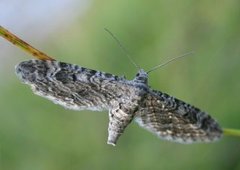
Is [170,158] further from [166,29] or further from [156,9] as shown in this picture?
[156,9]

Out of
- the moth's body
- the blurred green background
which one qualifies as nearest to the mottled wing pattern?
the moth's body

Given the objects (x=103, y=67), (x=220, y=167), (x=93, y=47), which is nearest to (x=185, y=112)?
(x=220, y=167)

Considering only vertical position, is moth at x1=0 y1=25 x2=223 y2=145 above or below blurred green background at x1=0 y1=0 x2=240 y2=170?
below

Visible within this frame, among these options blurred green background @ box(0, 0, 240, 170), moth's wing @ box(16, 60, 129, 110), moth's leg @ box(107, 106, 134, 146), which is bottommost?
moth's leg @ box(107, 106, 134, 146)

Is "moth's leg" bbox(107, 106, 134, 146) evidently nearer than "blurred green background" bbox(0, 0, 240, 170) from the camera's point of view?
Yes

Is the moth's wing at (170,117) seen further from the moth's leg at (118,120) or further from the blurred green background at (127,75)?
the blurred green background at (127,75)

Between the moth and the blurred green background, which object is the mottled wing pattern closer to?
the moth

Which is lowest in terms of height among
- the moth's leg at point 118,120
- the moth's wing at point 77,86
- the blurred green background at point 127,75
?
the moth's leg at point 118,120

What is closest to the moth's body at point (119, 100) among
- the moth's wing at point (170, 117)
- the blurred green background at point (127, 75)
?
the moth's wing at point (170, 117)
